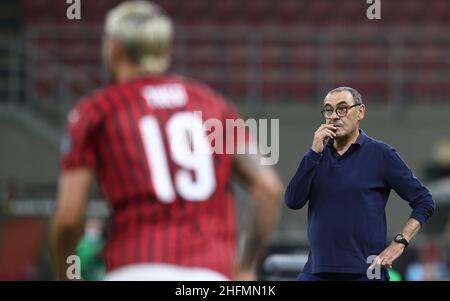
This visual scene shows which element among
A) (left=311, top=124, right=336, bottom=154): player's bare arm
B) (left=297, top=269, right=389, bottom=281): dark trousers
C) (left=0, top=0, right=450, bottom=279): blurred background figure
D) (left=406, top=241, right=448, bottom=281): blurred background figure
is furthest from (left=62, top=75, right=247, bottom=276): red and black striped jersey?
(left=0, top=0, right=450, bottom=279): blurred background figure

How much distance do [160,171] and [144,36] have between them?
41 centimetres

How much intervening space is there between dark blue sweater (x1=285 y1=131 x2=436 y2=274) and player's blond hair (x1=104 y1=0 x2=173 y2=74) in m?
1.74

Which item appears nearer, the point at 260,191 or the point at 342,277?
the point at 260,191

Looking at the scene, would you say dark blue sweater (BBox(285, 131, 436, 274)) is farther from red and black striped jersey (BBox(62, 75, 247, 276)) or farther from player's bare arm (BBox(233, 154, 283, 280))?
red and black striped jersey (BBox(62, 75, 247, 276))

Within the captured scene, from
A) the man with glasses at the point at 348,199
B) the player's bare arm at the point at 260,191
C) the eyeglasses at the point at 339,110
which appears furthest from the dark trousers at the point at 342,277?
the player's bare arm at the point at 260,191

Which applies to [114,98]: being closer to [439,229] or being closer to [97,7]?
[439,229]

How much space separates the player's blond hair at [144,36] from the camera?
376 cm

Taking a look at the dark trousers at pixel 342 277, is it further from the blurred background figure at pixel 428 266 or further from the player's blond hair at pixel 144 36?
the blurred background figure at pixel 428 266

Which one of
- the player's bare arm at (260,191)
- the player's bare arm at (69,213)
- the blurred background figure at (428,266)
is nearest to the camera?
the player's bare arm at (69,213)

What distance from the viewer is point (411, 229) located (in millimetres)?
5469

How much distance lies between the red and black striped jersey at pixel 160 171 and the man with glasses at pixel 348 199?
64.6 inches

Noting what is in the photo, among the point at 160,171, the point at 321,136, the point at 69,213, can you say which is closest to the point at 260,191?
the point at 160,171

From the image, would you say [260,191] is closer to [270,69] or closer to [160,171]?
[160,171]
